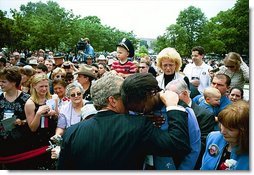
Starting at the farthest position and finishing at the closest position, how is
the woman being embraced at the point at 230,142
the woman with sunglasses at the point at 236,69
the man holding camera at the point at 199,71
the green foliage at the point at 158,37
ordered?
1. the man holding camera at the point at 199,71
2. the woman with sunglasses at the point at 236,69
3. the green foliage at the point at 158,37
4. the woman being embraced at the point at 230,142

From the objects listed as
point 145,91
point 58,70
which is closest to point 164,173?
point 145,91

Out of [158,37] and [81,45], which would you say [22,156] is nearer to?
[158,37]

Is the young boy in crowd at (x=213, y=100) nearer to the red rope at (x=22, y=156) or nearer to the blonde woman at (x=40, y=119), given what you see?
A: the blonde woman at (x=40, y=119)

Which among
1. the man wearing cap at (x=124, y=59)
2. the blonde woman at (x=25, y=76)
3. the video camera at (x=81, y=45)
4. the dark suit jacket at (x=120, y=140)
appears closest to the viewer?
the dark suit jacket at (x=120, y=140)

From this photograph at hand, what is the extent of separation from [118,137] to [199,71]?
2.43 m

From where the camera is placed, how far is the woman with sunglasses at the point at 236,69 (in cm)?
275

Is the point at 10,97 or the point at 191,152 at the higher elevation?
the point at 10,97

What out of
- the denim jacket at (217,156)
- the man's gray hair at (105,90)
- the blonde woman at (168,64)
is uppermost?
the blonde woman at (168,64)

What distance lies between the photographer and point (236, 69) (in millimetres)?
2959

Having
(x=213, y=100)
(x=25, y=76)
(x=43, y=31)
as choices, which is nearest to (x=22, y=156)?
(x=25, y=76)

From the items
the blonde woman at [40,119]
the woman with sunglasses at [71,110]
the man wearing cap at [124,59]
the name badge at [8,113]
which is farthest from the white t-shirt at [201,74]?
the name badge at [8,113]

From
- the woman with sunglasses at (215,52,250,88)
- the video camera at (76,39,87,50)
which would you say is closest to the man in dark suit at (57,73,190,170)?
the woman with sunglasses at (215,52,250,88)

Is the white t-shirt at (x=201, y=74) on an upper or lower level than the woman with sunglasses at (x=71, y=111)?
upper

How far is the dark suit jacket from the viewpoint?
4.26 ft
